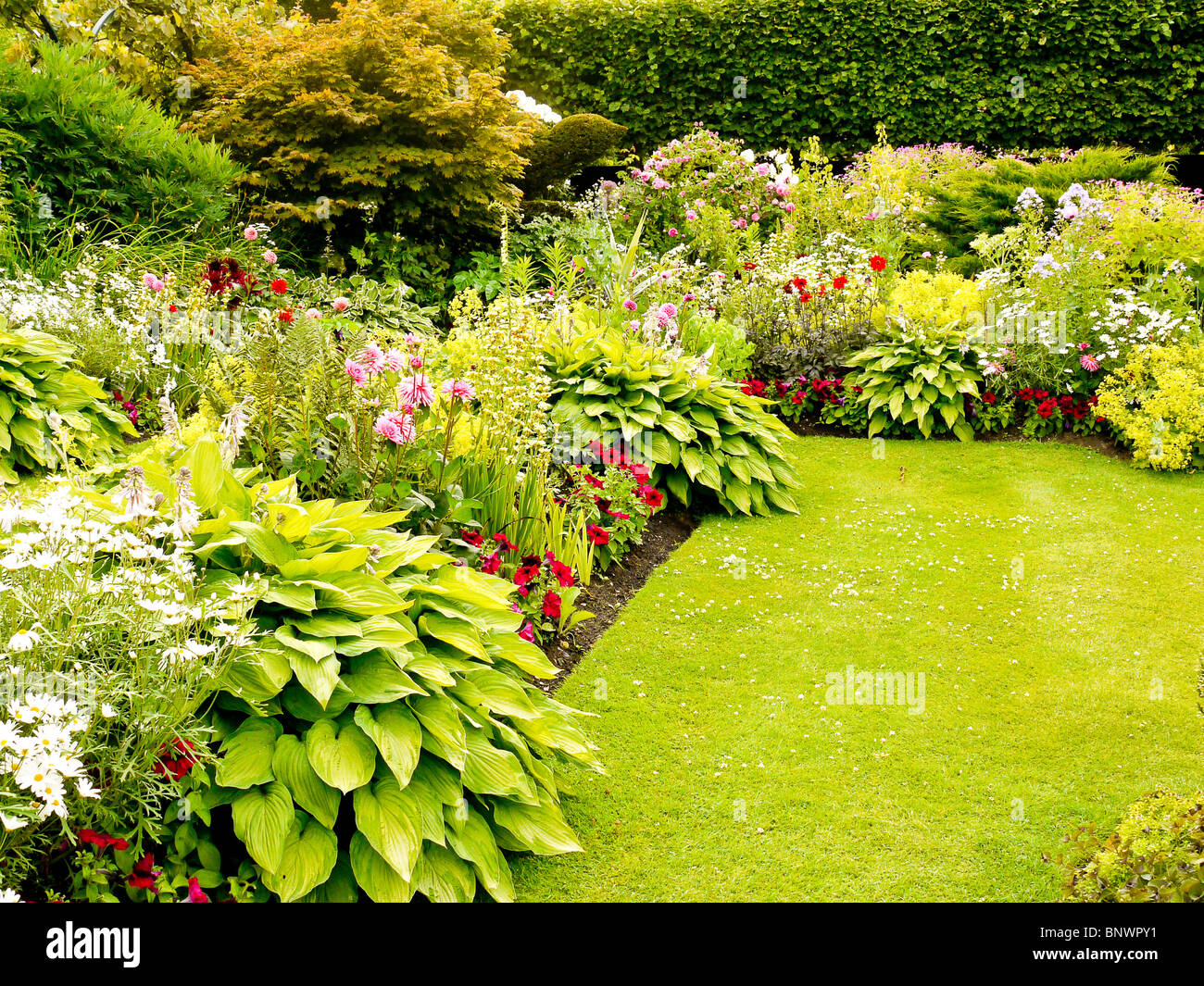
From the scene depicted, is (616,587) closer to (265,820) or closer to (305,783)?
(305,783)

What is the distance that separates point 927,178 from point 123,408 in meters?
8.86

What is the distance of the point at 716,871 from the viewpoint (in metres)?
2.98

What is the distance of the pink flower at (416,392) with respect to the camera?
365cm

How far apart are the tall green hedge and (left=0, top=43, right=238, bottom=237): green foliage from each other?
747cm

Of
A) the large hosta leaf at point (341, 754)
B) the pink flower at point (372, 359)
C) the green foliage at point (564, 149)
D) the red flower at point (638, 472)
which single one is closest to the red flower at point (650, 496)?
the red flower at point (638, 472)

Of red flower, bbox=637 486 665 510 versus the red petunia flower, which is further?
red flower, bbox=637 486 665 510

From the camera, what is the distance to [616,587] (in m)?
4.99

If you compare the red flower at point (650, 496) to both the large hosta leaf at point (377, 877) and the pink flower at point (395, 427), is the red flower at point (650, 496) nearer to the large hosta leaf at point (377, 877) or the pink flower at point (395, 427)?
the pink flower at point (395, 427)

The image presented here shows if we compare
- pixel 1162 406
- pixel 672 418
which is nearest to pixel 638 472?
pixel 672 418

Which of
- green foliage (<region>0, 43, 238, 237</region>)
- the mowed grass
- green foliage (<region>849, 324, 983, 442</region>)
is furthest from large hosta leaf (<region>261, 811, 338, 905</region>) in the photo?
green foliage (<region>0, 43, 238, 237</region>)

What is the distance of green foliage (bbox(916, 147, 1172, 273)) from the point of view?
8.66 meters

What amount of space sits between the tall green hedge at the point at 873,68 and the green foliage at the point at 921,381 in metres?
7.01

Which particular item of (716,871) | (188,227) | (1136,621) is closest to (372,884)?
(716,871)

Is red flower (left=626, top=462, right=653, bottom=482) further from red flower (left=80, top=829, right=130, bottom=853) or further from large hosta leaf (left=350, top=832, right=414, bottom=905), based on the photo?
red flower (left=80, top=829, right=130, bottom=853)
